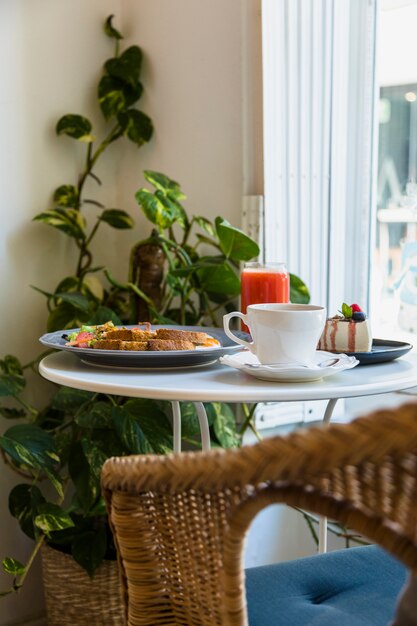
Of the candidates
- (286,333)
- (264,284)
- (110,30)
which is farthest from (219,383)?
(110,30)

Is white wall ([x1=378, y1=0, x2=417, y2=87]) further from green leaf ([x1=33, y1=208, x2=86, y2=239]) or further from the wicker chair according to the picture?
the wicker chair

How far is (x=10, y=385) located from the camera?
184 centimetres

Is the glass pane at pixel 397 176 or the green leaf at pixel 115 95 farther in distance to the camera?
the green leaf at pixel 115 95

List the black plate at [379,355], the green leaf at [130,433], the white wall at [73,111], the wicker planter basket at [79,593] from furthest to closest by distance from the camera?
the white wall at [73,111] < the wicker planter basket at [79,593] < the green leaf at [130,433] < the black plate at [379,355]

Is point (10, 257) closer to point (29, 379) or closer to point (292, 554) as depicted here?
point (29, 379)

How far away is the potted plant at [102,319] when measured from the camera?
1.73 meters

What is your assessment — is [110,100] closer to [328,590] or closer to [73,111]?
[73,111]

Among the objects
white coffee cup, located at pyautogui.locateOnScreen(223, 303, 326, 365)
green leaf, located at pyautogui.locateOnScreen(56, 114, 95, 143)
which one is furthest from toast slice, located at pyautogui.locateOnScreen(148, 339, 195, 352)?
green leaf, located at pyautogui.locateOnScreen(56, 114, 95, 143)

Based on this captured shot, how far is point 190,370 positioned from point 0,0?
4.13ft

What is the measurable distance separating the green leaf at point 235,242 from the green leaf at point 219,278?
44 millimetres

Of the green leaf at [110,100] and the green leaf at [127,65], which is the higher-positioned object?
the green leaf at [127,65]

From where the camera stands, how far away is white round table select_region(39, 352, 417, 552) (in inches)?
41.7

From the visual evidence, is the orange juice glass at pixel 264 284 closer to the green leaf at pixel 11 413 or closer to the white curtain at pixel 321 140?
the white curtain at pixel 321 140

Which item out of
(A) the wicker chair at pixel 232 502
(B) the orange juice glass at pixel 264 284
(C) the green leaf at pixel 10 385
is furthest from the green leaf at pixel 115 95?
(A) the wicker chair at pixel 232 502
